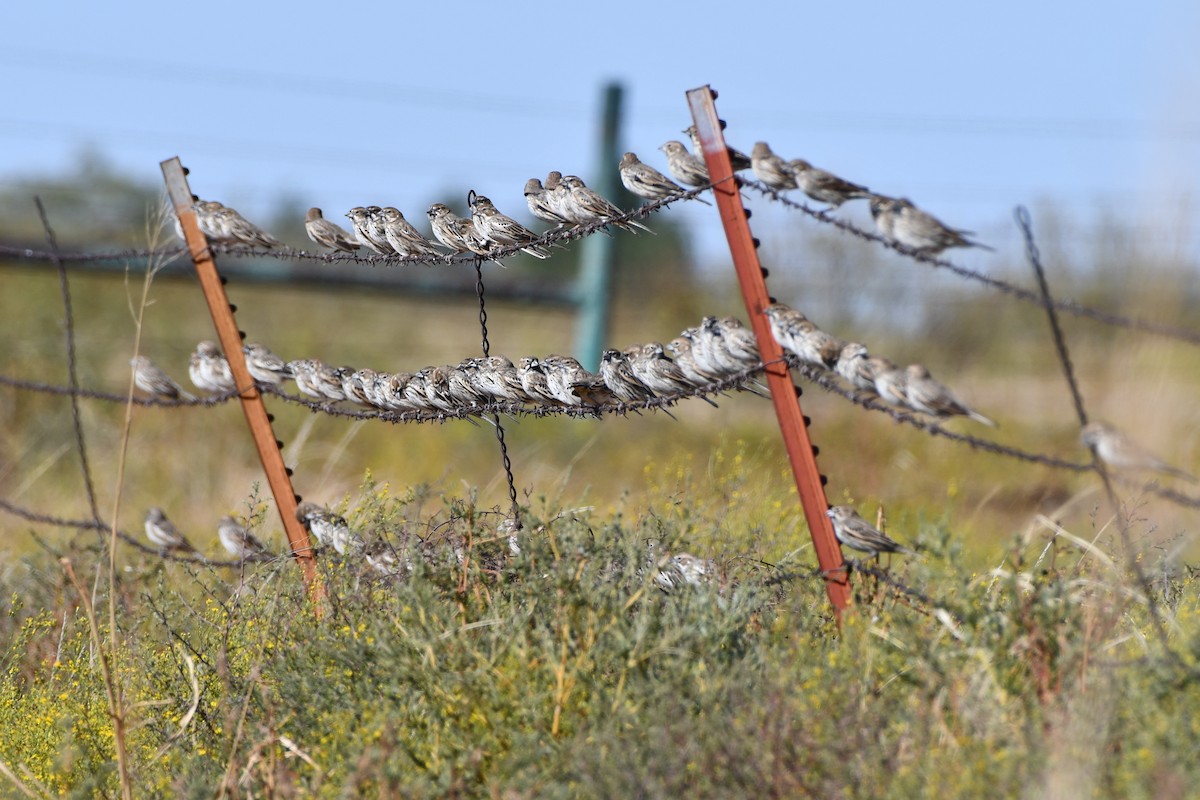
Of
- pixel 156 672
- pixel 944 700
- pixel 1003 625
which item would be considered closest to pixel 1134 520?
pixel 1003 625

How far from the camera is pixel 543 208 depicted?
497 centimetres

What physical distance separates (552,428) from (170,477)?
5173 millimetres

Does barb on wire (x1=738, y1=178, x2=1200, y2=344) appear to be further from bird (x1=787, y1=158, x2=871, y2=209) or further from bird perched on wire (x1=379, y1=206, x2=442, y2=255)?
bird perched on wire (x1=379, y1=206, x2=442, y2=255)

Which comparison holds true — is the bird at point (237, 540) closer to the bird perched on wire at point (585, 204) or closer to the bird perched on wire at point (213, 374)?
the bird perched on wire at point (213, 374)

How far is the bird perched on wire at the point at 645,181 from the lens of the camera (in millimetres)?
4664

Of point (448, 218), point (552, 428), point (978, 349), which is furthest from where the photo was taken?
point (978, 349)

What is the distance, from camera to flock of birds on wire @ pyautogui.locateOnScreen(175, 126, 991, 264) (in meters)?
4.05

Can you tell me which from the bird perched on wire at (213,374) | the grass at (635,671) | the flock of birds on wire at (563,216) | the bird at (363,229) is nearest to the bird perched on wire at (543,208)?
the flock of birds on wire at (563,216)

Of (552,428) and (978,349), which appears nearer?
(552,428)

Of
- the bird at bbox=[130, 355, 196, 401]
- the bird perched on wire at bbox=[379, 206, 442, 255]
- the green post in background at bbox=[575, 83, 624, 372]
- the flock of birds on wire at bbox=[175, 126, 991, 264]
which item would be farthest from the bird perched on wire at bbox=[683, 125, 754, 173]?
the green post in background at bbox=[575, 83, 624, 372]

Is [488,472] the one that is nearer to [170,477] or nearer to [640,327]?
[170,477]

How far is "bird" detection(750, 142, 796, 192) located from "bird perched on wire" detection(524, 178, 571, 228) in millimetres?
801

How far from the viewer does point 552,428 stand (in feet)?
51.7

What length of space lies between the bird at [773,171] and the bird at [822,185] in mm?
23
